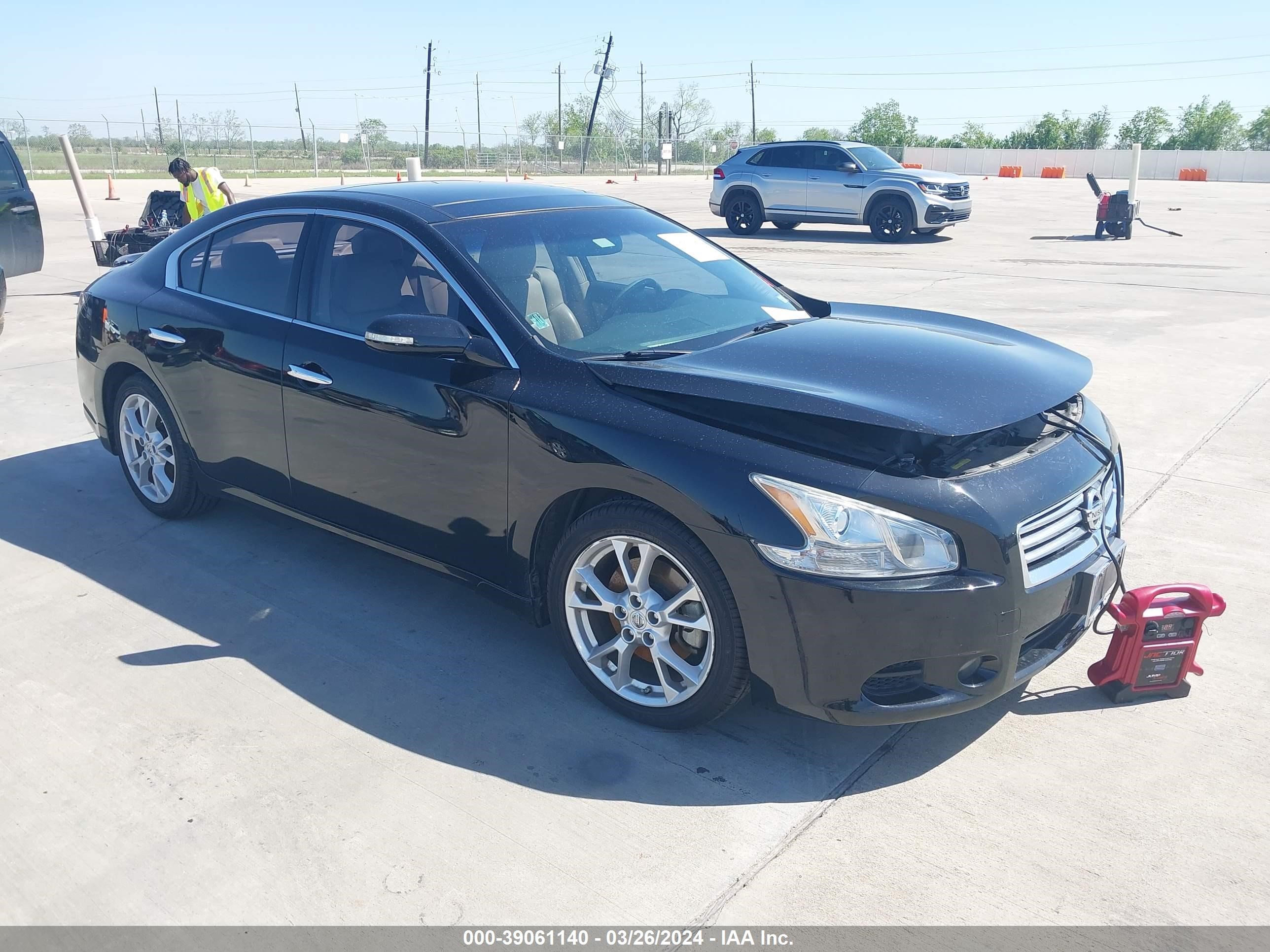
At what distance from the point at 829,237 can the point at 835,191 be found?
3.46 ft

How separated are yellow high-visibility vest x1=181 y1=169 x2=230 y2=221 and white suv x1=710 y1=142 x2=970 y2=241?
11.7 metres

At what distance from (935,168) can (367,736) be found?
63.7 m

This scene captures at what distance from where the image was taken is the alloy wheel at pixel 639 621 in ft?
10.9

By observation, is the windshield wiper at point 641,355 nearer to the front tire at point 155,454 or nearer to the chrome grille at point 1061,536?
the chrome grille at point 1061,536

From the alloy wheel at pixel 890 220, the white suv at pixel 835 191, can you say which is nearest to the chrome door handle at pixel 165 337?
the white suv at pixel 835 191

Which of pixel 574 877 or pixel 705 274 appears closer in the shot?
pixel 574 877

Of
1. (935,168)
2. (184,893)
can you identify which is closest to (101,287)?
(184,893)

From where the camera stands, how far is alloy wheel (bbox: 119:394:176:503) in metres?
5.20

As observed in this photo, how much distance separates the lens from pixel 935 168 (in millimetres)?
61500

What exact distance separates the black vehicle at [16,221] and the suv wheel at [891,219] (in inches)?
536

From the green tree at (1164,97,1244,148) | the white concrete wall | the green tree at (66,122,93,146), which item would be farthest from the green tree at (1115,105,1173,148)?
the green tree at (66,122,93,146)

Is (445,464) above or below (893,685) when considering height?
above

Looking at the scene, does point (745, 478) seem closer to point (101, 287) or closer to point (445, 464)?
point (445, 464)
